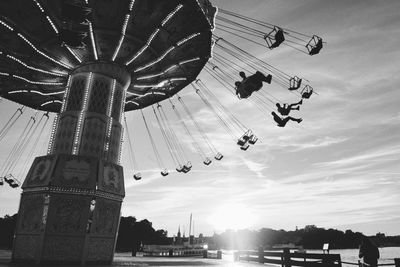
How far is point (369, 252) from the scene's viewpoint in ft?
38.4

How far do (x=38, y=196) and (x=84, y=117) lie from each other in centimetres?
477

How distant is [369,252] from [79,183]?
13129 millimetres

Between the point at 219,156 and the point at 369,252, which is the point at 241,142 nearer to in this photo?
the point at 219,156

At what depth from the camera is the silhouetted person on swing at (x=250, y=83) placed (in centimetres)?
1630

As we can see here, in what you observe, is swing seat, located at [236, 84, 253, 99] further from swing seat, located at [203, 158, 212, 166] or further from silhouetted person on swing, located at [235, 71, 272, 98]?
swing seat, located at [203, 158, 212, 166]

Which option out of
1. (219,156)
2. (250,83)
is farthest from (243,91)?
(219,156)

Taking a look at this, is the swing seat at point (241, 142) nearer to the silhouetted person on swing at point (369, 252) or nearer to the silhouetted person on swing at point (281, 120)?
the silhouetted person on swing at point (281, 120)

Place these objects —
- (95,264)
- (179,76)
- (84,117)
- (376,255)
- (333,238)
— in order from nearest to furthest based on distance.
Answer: (376,255) < (95,264) < (84,117) < (179,76) < (333,238)

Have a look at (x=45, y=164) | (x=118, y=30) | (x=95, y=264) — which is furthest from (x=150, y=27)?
(x=95, y=264)

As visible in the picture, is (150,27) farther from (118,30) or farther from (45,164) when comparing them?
(45,164)

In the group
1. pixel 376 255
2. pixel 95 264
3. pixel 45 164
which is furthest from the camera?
pixel 45 164

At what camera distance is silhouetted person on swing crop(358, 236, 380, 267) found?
11711 millimetres

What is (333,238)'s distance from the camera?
18962 centimetres

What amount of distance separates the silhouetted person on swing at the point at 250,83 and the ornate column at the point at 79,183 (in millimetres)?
7412
